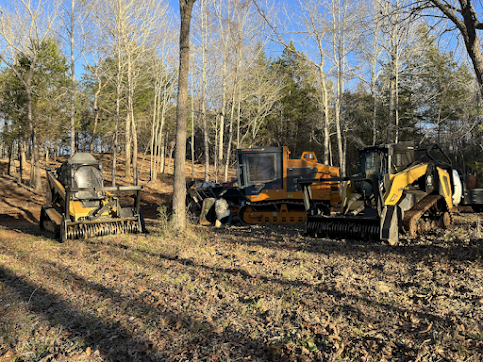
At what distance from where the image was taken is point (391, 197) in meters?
9.53

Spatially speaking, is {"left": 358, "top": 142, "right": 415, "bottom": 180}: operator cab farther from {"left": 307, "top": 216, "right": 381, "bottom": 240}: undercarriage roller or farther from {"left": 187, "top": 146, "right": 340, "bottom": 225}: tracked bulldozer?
{"left": 187, "top": 146, "right": 340, "bottom": 225}: tracked bulldozer

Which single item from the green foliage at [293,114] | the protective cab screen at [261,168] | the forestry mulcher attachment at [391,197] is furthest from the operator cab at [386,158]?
the green foliage at [293,114]

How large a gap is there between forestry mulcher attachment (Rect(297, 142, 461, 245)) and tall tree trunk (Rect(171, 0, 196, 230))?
327 centimetres

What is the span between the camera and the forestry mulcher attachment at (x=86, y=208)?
10.0 metres

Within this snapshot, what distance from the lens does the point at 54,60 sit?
2381cm

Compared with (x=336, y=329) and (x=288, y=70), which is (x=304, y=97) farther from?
(x=336, y=329)

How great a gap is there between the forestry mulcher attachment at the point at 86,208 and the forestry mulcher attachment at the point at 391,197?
5.03m

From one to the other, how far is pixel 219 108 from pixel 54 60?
1076 cm

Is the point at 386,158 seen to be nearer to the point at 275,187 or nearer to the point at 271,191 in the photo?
the point at 275,187

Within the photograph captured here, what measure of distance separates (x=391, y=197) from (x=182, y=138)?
5.67 metres

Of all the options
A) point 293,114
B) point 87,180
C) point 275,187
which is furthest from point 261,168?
point 293,114

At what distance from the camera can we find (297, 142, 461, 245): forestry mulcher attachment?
29.6ft

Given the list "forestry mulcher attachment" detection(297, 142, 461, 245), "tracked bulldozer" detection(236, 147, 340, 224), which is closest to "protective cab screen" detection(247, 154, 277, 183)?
"tracked bulldozer" detection(236, 147, 340, 224)

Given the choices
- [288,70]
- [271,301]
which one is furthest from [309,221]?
[288,70]
